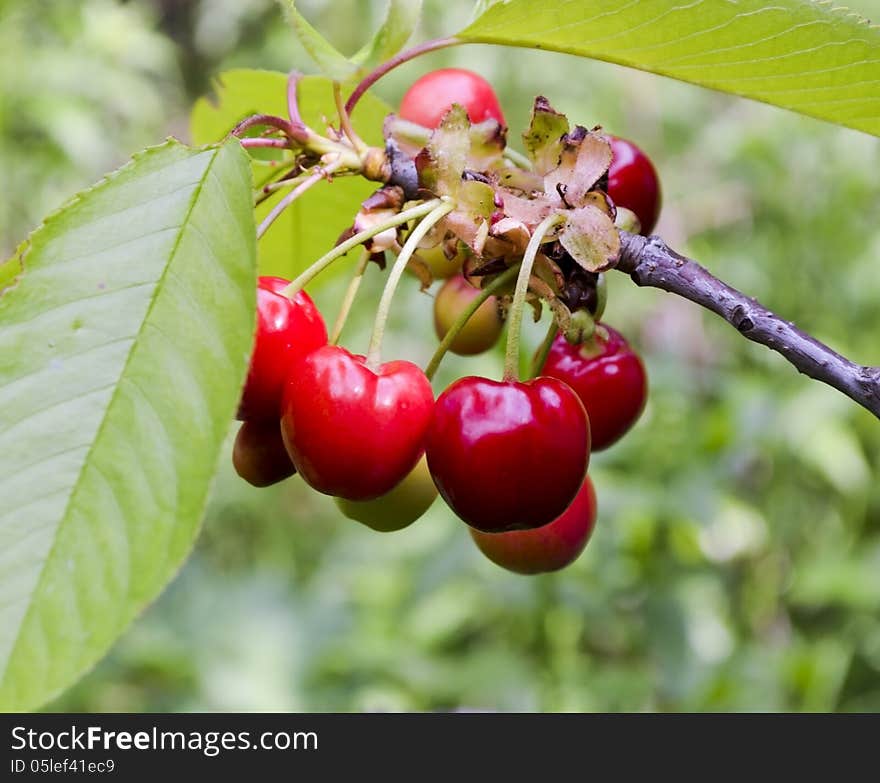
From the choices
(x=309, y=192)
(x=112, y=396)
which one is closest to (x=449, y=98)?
(x=309, y=192)

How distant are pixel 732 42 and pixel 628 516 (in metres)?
1.36

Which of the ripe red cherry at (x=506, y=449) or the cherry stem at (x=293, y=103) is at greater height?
the cherry stem at (x=293, y=103)

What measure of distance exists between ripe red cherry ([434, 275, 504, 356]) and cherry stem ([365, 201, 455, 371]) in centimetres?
17

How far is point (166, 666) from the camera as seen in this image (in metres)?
2.70

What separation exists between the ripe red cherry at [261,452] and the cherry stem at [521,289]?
0.62 ft

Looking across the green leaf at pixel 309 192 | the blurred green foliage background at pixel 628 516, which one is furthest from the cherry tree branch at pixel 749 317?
the blurred green foliage background at pixel 628 516

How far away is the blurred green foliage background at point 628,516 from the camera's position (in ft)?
6.67

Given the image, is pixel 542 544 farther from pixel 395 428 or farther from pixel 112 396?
pixel 112 396

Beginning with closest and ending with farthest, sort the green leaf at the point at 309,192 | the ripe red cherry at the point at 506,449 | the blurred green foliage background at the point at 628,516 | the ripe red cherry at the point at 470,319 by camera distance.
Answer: the ripe red cherry at the point at 506,449 < the ripe red cherry at the point at 470,319 < the green leaf at the point at 309,192 < the blurred green foliage background at the point at 628,516

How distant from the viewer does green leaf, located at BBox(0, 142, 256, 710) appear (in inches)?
22.2

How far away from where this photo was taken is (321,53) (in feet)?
2.12

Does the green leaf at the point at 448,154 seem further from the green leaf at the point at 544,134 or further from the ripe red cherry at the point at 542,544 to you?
the ripe red cherry at the point at 542,544
